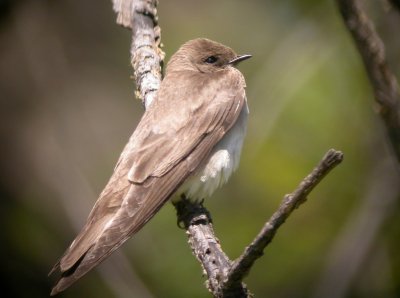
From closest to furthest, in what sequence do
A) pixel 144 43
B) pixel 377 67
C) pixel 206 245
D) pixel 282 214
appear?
pixel 377 67, pixel 282 214, pixel 206 245, pixel 144 43

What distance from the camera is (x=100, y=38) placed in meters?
7.79

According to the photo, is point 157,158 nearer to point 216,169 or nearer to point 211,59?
point 216,169

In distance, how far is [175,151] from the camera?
395 centimetres

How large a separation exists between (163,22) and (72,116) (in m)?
1.34

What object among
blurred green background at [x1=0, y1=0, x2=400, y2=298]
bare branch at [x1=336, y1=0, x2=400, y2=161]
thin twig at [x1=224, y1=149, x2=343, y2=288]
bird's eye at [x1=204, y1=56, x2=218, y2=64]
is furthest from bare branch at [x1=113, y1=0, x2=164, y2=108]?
bare branch at [x1=336, y1=0, x2=400, y2=161]

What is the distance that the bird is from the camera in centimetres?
339

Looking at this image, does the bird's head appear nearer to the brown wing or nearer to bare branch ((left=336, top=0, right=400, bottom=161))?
the brown wing

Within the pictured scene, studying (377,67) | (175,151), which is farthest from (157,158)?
(377,67)

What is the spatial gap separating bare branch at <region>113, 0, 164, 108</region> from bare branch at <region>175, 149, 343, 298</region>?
2.79 feet

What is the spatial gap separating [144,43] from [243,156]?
1.43 m

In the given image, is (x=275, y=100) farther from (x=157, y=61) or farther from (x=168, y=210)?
(x=168, y=210)

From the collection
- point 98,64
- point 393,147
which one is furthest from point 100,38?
point 393,147

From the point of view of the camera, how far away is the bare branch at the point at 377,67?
59.4 inches

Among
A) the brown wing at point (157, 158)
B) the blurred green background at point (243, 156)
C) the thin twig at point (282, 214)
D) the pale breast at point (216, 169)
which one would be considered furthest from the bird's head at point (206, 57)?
the thin twig at point (282, 214)
